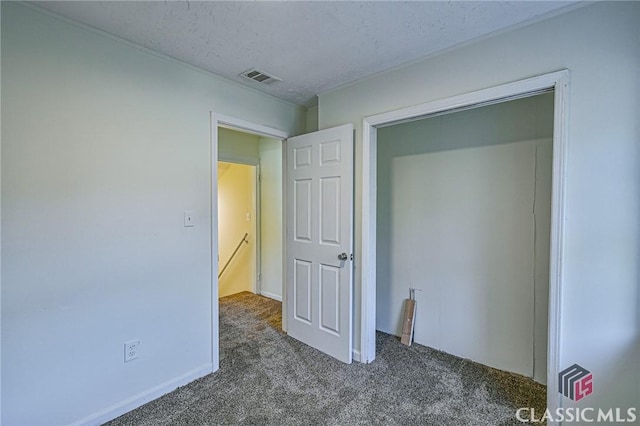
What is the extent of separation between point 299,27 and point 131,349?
2.26m

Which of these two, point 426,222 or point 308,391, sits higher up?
point 426,222

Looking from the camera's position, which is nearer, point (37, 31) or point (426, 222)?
point (37, 31)

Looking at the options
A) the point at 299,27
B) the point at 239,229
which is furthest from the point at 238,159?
the point at 299,27

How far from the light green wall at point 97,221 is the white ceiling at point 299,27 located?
0.77 feet

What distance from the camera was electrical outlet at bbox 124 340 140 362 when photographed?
1.90m

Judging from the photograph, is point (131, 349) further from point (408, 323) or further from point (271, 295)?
point (271, 295)

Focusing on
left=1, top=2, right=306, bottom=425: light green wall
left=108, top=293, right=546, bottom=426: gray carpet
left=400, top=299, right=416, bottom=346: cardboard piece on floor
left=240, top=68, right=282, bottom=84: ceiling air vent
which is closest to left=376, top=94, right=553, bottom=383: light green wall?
left=400, top=299, right=416, bottom=346: cardboard piece on floor

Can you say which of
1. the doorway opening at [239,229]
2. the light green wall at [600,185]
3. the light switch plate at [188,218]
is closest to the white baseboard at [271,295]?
the doorway opening at [239,229]

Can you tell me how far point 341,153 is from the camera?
8.05 feet

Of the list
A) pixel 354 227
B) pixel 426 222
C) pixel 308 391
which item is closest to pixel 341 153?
pixel 354 227

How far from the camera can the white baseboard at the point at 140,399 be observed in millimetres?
1761

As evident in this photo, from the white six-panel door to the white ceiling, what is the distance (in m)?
0.63

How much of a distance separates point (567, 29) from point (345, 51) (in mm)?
1224

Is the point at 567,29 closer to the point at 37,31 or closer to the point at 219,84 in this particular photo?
the point at 219,84
